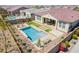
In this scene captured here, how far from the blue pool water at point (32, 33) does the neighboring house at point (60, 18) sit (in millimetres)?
231

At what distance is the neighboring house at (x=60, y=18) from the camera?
2730 mm

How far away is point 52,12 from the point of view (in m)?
2.81

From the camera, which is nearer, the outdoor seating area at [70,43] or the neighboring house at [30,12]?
the outdoor seating area at [70,43]

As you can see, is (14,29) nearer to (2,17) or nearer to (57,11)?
(2,17)

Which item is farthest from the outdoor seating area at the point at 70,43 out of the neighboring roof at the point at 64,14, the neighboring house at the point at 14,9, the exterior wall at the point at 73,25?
the neighboring house at the point at 14,9

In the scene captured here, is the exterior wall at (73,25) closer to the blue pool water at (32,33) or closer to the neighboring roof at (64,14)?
the neighboring roof at (64,14)

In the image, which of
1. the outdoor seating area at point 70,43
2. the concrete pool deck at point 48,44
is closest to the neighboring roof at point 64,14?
the outdoor seating area at point 70,43

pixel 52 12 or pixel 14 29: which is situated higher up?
pixel 52 12

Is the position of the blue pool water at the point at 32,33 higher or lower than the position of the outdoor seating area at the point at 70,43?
higher

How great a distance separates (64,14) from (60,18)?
0.38ft

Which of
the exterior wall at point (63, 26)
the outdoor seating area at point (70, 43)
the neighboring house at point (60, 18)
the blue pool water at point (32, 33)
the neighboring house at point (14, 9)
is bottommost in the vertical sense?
the outdoor seating area at point (70, 43)

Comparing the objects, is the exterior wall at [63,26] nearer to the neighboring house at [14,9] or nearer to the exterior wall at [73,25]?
the exterior wall at [73,25]
